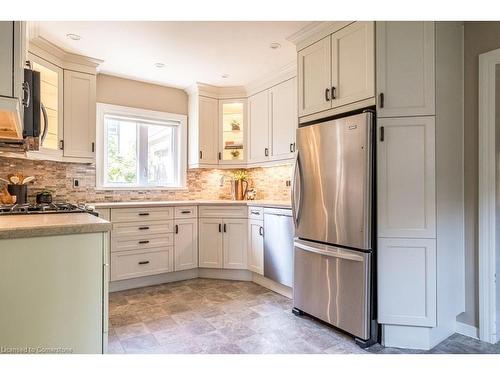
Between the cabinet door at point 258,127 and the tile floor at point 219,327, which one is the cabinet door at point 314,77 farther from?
the tile floor at point 219,327

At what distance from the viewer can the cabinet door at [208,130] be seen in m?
4.16

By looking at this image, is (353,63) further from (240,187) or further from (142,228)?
(142,228)

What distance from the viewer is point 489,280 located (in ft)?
7.43

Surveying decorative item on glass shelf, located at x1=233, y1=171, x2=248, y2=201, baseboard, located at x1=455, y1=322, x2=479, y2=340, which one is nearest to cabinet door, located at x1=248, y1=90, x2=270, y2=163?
decorative item on glass shelf, located at x1=233, y1=171, x2=248, y2=201

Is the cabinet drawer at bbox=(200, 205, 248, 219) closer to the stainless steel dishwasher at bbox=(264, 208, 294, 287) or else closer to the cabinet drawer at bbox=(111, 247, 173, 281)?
the stainless steel dishwasher at bbox=(264, 208, 294, 287)

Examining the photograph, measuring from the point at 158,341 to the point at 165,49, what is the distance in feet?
8.63

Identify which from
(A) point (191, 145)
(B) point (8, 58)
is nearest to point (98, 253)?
(B) point (8, 58)

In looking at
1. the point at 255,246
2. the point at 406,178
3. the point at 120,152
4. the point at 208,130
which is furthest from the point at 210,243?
the point at 406,178

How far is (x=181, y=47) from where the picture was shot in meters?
3.05

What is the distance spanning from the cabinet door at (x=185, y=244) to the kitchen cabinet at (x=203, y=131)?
864 mm

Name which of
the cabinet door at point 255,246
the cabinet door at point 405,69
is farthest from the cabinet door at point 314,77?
the cabinet door at point 255,246

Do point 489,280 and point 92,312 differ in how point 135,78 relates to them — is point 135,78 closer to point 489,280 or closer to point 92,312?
point 92,312

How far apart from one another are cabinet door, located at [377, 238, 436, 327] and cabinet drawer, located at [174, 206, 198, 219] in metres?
2.27

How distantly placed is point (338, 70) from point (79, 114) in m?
2.66
